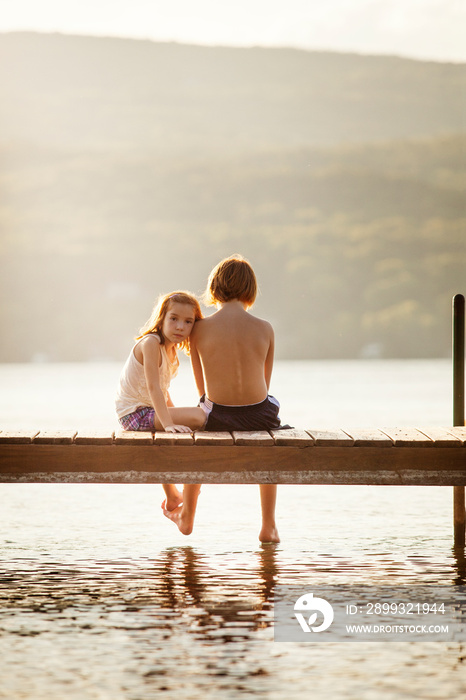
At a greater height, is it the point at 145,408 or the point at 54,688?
the point at 145,408

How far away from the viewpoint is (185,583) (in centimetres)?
513

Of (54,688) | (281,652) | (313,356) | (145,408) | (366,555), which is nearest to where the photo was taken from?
(54,688)

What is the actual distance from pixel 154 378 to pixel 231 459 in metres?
0.66

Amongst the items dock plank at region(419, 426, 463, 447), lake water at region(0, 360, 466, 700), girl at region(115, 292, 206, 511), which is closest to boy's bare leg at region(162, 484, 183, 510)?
lake water at region(0, 360, 466, 700)

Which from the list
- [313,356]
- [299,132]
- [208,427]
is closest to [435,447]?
[208,427]

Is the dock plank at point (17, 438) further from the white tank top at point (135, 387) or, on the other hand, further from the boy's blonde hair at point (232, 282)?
the boy's blonde hair at point (232, 282)

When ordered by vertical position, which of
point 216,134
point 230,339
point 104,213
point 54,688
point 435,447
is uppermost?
point 216,134

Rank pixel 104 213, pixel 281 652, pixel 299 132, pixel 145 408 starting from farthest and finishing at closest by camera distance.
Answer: pixel 299 132 → pixel 104 213 → pixel 145 408 → pixel 281 652

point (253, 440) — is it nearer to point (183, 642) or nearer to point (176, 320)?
point (176, 320)

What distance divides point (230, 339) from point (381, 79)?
103 meters

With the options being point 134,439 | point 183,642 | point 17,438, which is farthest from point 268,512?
point 183,642

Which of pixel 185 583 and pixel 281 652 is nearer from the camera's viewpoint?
pixel 281 652

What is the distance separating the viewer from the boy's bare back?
221 inches

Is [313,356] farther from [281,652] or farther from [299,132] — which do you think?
[281,652]
